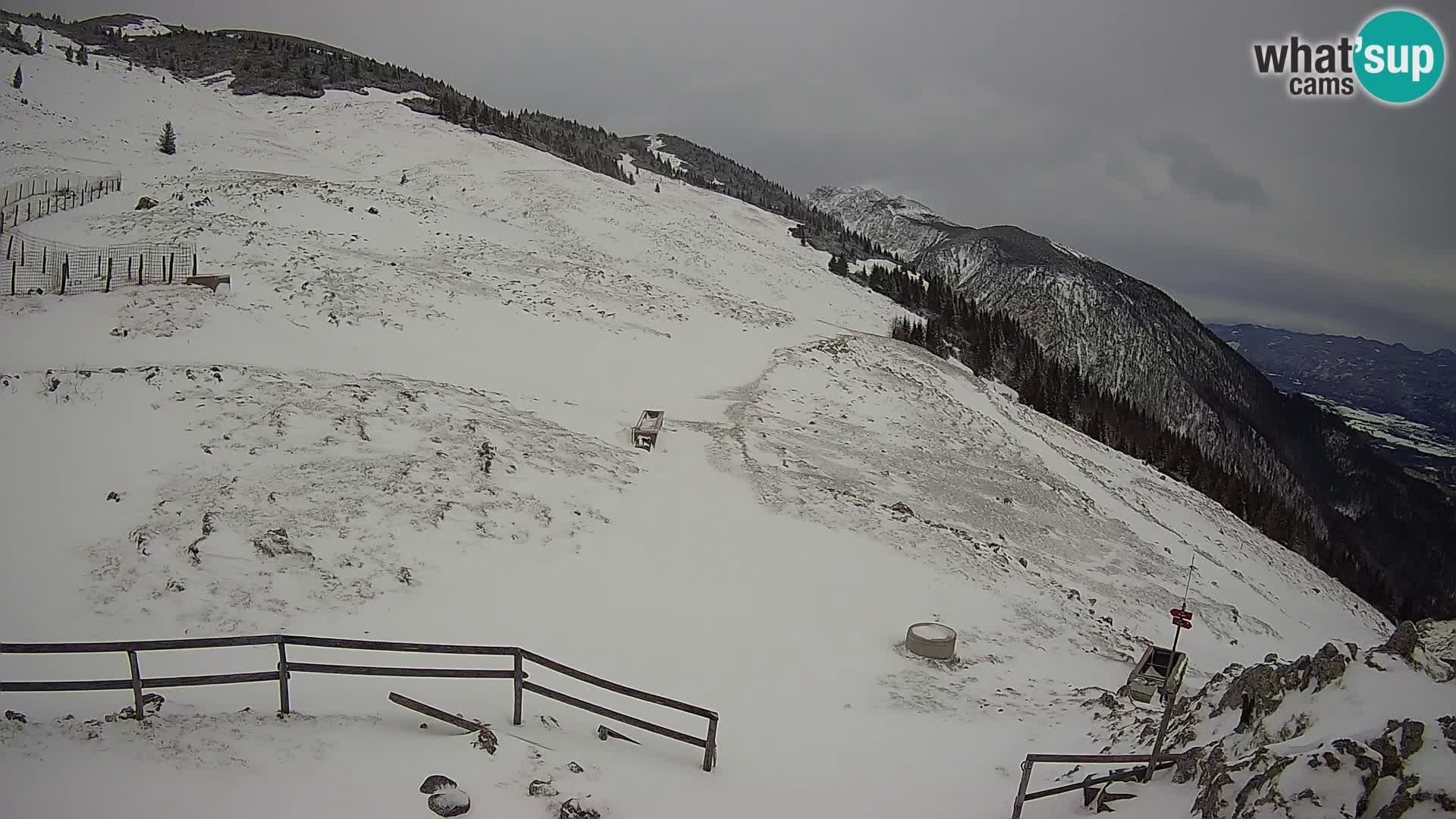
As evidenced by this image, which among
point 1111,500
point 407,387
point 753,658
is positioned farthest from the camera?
point 1111,500

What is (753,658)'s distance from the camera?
41.4ft

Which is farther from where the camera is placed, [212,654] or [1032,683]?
[1032,683]

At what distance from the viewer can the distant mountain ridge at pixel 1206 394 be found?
3767 inches

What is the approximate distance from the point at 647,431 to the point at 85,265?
64.7ft

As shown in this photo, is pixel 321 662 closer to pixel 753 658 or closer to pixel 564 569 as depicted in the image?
pixel 564 569

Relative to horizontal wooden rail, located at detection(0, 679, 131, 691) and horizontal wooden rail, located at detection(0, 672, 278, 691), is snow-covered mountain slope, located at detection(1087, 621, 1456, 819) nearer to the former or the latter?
horizontal wooden rail, located at detection(0, 672, 278, 691)

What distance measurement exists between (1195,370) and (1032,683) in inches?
4937

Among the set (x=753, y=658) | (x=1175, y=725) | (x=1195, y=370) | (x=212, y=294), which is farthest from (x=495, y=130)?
(x=1195, y=370)

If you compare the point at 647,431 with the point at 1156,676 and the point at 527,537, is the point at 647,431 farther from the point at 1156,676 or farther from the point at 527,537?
the point at 1156,676

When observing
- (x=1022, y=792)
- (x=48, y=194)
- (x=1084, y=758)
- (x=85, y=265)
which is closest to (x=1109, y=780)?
(x=1084, y=758)

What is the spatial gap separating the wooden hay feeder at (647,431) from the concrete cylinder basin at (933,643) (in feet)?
31.4

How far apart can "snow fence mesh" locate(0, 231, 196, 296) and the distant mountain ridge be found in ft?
224

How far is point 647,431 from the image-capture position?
21.0 meters

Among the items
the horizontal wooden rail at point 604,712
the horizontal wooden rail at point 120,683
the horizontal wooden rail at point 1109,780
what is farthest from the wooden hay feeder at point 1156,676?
the horizontal wooden rail at point 120,683
